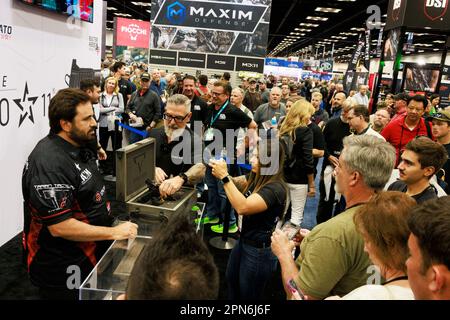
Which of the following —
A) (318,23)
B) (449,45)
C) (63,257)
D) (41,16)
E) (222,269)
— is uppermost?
(318,23)

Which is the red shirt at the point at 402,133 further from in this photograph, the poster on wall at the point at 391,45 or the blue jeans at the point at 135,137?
the poster on wall at the point at 391,45

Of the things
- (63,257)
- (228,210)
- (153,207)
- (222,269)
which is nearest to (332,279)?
(153,207)

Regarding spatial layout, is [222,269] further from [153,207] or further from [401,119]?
[401,119]

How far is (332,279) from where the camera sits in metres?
1.46

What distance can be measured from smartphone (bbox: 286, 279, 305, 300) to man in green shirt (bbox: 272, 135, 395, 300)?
15 millimetres

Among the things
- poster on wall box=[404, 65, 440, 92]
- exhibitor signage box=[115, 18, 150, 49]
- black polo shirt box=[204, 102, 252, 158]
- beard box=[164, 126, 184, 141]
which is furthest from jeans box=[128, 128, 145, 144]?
exhibitor signage box=[115, 18, 150, 49]

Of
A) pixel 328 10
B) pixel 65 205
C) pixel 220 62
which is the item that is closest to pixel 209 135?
pixel 65 205

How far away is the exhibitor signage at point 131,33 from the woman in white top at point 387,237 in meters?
16.4

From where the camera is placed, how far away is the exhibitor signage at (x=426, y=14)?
6965 mm

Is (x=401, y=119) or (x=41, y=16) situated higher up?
(x=41, y=16)

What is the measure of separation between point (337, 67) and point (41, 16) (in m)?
49.3

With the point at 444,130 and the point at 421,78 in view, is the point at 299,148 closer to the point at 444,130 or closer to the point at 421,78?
the point at 444,130

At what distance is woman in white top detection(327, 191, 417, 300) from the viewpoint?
3.83ft
